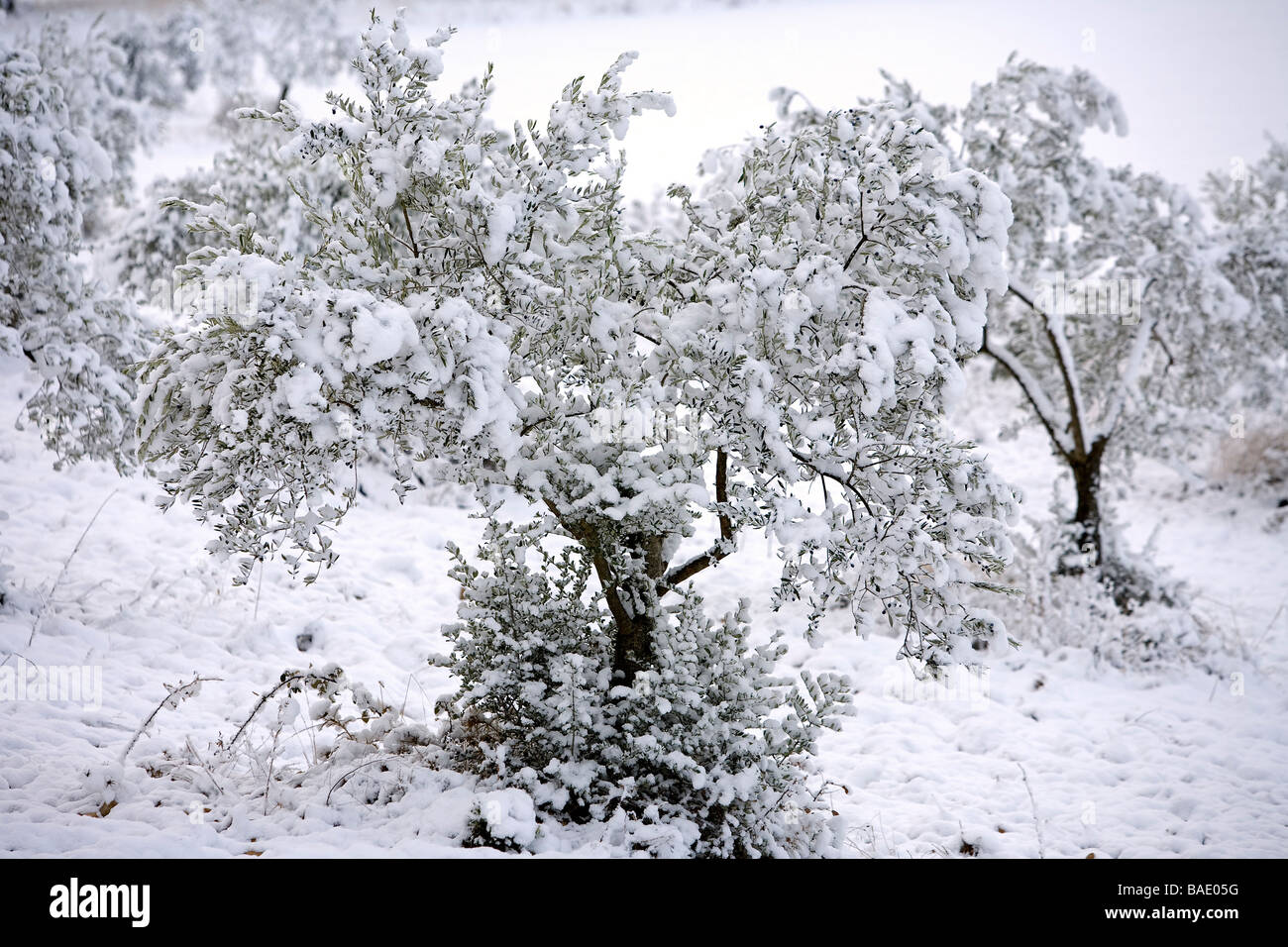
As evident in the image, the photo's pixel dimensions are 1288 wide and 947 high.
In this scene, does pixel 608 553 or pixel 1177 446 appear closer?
pixel 608 553

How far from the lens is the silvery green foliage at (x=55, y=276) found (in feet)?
16.7

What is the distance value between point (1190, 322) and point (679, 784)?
25.1ft

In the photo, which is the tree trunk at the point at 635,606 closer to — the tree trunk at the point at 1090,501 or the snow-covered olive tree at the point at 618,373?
the snow-covered olive tree at the point at 618,373

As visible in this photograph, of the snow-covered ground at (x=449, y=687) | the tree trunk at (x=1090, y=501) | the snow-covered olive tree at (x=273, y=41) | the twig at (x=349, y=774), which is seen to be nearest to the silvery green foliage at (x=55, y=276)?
the snow-covered ground at (x=449, y=687)

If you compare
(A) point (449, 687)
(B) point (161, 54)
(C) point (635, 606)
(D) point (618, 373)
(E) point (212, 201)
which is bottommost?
(A) point (449, 687)

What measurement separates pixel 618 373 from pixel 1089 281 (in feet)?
23.9

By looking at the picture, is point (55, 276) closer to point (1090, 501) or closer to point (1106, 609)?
point (1106, 609)

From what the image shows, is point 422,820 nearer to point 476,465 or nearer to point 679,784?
point 679,784

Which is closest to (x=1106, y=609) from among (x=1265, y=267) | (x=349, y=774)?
(x=1265, y=267)

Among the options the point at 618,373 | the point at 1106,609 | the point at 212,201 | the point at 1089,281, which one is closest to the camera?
the point at 618,373

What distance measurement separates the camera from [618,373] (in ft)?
12.2

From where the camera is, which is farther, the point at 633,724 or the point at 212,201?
the point at 212,201
